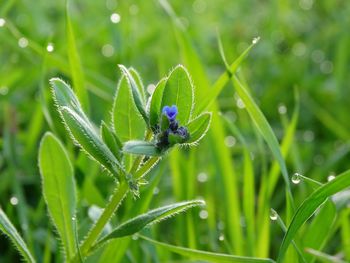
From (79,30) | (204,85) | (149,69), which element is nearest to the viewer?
(204,85)

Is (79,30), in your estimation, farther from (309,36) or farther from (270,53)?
(309,36)

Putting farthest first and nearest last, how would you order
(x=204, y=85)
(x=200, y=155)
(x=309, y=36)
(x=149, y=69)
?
(x=309, y=36)
(x=149, y=69)
(x=200, y=155)
(x=204, y=85)

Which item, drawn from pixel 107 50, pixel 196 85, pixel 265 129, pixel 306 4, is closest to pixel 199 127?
pixel 265 129

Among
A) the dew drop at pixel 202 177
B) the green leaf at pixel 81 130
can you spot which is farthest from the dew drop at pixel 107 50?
the green leaf at pixel 81 130

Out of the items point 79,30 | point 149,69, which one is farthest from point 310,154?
point 79,30

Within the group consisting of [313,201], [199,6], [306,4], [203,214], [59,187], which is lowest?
[203,214]

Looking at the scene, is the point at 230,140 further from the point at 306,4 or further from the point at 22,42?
the point at 306,4

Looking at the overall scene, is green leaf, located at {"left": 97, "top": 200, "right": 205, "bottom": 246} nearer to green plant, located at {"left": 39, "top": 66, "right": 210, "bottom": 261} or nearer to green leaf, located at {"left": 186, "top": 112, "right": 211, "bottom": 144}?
green plant, located at {"left": 39, "top": 66, "right": 210, "bottom": 261}
